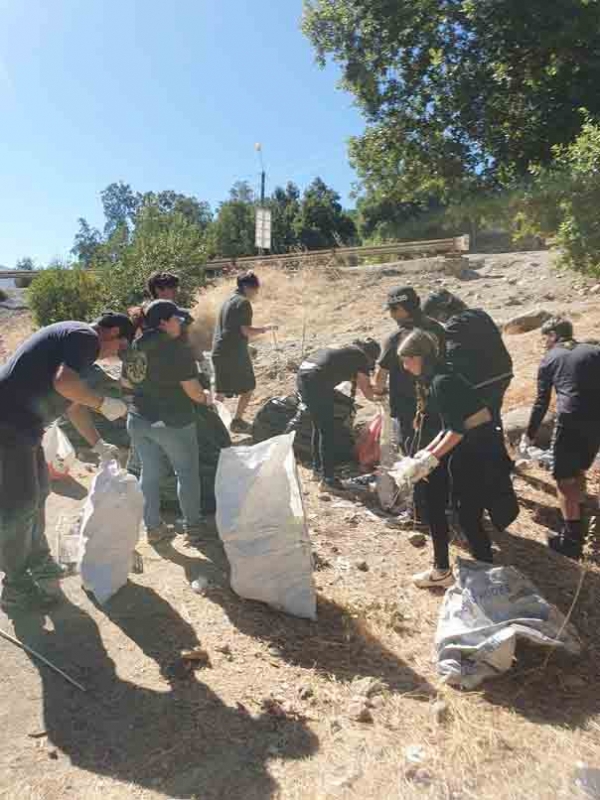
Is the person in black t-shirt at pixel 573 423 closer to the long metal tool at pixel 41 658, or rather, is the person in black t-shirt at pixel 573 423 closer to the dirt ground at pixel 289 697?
the dirt ground at pixel 289 697

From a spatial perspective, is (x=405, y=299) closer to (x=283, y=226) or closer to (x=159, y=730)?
(x=159, y=730)

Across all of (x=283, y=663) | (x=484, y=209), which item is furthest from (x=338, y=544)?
(x=484, y=209)

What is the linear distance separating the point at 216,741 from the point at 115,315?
77.5 inches

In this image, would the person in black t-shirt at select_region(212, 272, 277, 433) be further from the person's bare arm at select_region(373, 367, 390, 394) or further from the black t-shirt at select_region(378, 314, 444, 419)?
the black t-shirt at select_region(378, 314, 444, 419)

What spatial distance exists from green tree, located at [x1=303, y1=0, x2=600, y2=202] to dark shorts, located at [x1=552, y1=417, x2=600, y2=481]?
5147 millimetres

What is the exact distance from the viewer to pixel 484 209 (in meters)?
8.71

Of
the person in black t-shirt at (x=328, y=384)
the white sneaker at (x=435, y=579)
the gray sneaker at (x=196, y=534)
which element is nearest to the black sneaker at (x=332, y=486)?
the person in black t-shirt at (x=328, y=384)

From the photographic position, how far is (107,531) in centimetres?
307

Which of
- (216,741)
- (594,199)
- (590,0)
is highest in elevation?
(590,0)

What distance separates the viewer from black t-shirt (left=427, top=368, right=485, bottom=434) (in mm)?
2969

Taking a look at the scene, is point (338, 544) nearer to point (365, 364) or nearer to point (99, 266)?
point (365, 364)

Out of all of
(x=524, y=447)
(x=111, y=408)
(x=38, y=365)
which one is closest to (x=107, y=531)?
(x=111, y=408)

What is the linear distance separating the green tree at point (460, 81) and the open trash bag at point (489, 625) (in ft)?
21.0

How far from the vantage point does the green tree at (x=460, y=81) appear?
745 cm
